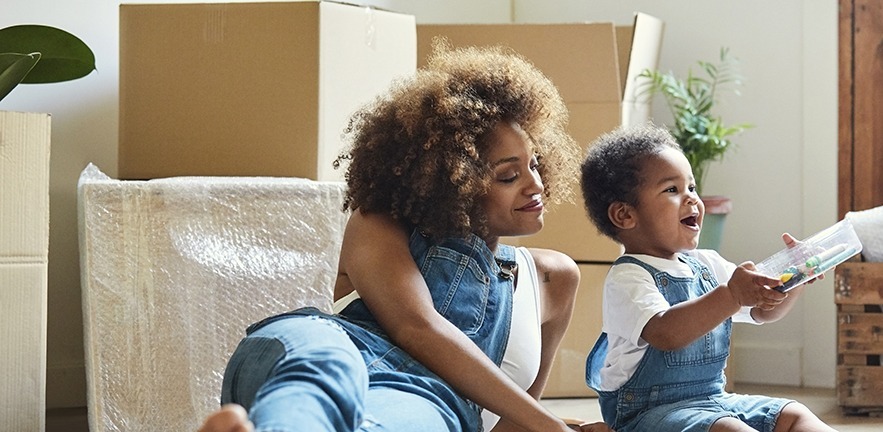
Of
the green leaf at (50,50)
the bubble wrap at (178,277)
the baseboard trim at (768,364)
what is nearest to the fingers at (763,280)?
the bubble wrap at (178,277)

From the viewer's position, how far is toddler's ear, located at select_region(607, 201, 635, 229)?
4.78 feet

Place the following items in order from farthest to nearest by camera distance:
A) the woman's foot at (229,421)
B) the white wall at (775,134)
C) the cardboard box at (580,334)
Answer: the white wall at (775,134)
the cardboard box at (580,334)
the woman's foot at (229,421)

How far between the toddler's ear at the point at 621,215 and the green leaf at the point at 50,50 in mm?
758

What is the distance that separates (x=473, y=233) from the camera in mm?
1300

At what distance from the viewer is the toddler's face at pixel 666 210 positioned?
1423mm

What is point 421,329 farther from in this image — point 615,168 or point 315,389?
point 615,168

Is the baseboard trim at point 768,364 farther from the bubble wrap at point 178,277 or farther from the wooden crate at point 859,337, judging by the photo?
the bubble wrap at point 178,277

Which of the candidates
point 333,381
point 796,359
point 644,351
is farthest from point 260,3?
point 796,359

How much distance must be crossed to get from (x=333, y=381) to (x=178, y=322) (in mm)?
734

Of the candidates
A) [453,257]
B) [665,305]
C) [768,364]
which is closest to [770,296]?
[665,305]

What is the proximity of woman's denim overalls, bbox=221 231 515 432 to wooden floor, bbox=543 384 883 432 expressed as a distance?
825 millimetres

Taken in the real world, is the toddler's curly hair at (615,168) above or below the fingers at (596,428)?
above

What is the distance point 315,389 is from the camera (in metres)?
0.87

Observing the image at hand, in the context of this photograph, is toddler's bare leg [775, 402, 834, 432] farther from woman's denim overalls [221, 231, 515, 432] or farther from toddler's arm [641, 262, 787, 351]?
woman's denim overalls [221, 231, 515, 432]
